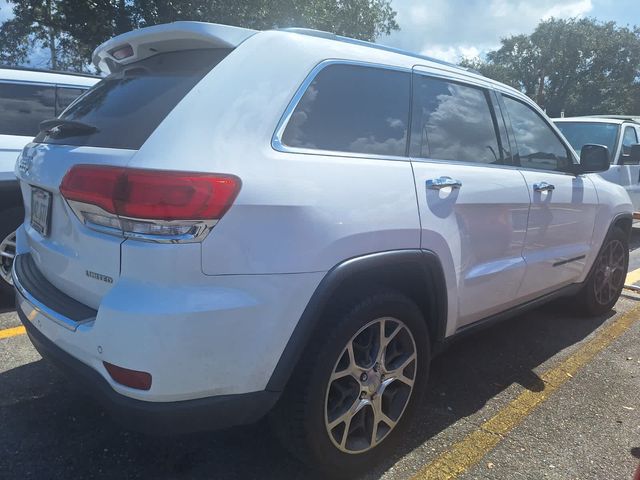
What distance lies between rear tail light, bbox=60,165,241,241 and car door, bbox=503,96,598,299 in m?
2.23

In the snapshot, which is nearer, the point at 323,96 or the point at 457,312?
the point at 323,96

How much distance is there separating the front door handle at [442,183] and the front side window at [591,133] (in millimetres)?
→ 6071

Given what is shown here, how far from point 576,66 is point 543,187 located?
145ft

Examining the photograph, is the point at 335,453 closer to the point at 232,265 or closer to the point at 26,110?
the point at 232,265

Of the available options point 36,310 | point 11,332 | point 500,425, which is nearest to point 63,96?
point 11,332

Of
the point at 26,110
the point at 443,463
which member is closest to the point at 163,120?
the point at 443,463

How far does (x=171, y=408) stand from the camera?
1.91m

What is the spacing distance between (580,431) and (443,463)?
898 millimetres

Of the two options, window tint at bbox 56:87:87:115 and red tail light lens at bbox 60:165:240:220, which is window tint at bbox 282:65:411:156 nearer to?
red tail light lens at bbox 60:165:240:220

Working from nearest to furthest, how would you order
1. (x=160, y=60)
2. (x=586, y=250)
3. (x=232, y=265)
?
(x=232, y=265)
(x=160, y=60)
(x=586, y=250)

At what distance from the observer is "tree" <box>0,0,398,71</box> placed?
15844 mm

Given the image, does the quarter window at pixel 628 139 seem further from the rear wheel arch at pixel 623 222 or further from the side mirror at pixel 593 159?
the side mirror at pixel 593 159

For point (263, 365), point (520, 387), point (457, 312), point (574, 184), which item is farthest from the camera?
point (574, 184)

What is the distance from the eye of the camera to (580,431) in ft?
9.75
